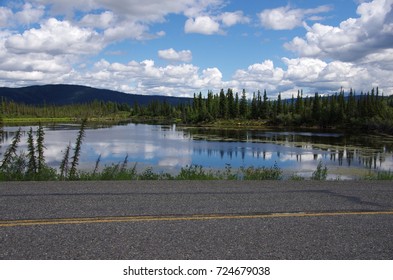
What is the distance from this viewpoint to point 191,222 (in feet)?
22.0

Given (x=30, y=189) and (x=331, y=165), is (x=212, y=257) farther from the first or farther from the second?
(x=331, y=165)

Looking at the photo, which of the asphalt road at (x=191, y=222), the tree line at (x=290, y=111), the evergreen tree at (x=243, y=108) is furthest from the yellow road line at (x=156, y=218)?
the evergreen tree at (x=243, y=108)

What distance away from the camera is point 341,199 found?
9.12 m

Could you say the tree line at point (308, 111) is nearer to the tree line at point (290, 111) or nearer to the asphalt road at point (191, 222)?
the tree line at point (290, 111)

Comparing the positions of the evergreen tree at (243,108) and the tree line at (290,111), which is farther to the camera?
the evergreen tree at (243,108)

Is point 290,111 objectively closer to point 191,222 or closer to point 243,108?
point 243,108

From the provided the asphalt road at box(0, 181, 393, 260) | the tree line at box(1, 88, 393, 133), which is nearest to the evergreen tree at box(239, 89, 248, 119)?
the tree line at box(1, 88, 393, 133)

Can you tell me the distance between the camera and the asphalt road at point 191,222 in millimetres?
5336

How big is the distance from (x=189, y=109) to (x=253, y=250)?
6187 inches

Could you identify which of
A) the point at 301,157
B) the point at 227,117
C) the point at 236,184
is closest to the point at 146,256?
the point at 236,184

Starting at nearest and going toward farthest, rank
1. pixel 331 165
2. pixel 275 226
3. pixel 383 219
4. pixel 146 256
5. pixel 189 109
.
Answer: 1. pixel 146 256
2. pixel 275 226
3. pixel 383 219
4. pixel 331 165
5. pixel 189 109

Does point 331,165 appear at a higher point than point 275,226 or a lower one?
lower

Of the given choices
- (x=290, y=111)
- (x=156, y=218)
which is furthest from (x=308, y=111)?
(x=156, y=218)

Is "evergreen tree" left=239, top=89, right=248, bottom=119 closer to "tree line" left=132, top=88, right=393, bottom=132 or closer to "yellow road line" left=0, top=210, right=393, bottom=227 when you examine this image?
"tree line" left=132, top=88, right=393, bottom=132
